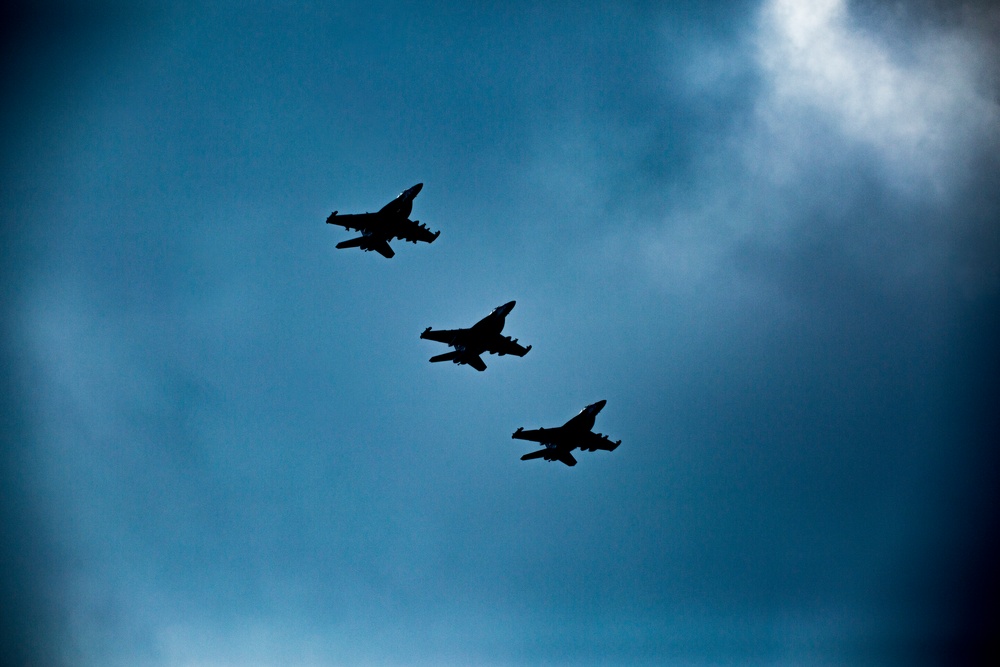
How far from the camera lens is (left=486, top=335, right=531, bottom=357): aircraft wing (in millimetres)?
65119

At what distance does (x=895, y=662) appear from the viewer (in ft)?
484

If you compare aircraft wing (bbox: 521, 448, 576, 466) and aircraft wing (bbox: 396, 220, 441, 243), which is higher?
aircraft wing (bbox: 396, 220, 441, 243)

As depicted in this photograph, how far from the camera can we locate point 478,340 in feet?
211

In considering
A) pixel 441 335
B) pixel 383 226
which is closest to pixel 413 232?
pixel 383 226

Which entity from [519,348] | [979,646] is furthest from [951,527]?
[519,348]

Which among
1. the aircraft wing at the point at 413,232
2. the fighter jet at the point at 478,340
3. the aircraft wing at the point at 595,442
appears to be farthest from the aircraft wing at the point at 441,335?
the aircraft wing at the point at 595,442

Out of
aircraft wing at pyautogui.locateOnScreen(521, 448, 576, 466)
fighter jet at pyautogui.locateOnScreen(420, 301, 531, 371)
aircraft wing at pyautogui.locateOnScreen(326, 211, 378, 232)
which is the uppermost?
aircraft wing at pyautogui.locateOnScreen(326, 211, 378, 232)

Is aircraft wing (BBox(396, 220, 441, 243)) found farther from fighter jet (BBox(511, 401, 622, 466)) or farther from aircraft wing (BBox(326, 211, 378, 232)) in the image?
fighter jet (BBox(511, 401, 622, 466))

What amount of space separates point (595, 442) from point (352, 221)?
→ 1425 inches

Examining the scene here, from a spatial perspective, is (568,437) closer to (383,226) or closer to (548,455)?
(548,455)

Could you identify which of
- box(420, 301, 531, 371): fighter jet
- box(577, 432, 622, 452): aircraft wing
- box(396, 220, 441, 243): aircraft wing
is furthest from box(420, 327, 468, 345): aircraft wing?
box(577, 432, 622, 452): aircraft wing

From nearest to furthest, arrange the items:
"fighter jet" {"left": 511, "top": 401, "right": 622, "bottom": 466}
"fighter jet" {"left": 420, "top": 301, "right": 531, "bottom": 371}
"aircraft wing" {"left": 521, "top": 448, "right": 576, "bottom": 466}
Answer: "fighter jet" {"left": 420, "top": 301, "right": 531, "bottom": 371} → "fighter jet" {"left": 511, "top": 401, "right": 622, "bottom": 466} → "aircraft wing" {"left": 521, "top": 448, "right": 576, "bottom": 466}

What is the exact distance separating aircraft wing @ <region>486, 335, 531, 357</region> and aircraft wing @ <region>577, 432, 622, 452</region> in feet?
38.2

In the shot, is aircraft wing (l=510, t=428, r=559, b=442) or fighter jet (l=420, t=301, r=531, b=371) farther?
aircraft wing (l=510, t=428, r=559, b=442)
